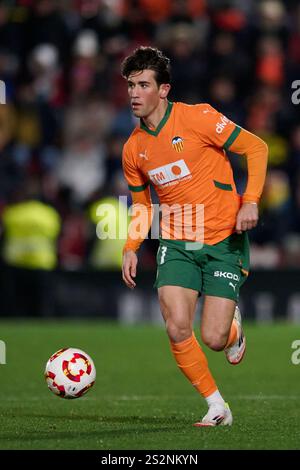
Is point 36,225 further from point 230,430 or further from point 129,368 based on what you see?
point 230,430

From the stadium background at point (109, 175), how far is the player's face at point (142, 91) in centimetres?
269

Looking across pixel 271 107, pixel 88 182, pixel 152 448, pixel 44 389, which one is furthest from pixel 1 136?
pixel 152 448

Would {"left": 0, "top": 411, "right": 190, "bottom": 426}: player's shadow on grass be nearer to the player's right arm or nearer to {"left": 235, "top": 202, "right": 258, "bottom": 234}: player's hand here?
the player's right arm

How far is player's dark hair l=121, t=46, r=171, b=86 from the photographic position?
307 inches

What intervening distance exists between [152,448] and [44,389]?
12.0ft

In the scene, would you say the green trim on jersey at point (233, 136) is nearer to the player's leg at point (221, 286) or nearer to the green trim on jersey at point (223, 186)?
the green trim on jersey at point (223, 186)

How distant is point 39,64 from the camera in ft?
58.8

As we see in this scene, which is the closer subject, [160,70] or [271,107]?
[160,70]

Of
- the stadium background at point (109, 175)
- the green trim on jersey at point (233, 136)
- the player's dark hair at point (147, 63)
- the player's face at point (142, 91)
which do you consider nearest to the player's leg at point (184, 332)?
the green trim on jersey at point (233, 136)

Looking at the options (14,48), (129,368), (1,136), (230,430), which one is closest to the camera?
(230,430)

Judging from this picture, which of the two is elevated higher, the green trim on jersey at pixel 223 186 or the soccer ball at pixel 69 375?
the green trim on jersey at pixel 223 186

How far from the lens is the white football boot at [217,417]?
7.51m

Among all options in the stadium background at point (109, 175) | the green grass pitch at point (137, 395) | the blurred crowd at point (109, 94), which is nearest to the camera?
the green grass pitch at point (137, 395)

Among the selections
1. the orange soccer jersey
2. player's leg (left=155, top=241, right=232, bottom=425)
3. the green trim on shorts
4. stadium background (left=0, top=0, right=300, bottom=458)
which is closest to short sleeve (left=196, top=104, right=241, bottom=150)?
the orange soccer jersey
